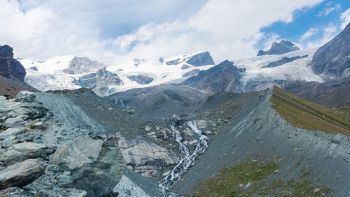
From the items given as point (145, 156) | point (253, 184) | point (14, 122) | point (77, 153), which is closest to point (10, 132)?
point (14, 122)

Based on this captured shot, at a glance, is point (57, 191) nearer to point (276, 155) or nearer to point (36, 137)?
point (36, 137)

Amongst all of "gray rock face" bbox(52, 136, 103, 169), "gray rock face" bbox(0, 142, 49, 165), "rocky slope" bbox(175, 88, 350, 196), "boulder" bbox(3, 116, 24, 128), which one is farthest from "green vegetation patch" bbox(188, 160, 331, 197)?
"gray rock face" bbox(0, 142, 49, 165)

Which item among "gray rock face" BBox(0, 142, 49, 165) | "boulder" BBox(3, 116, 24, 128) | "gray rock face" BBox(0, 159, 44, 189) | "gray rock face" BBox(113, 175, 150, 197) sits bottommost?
"gray rock face" BBox(113, 175, 150, 197)

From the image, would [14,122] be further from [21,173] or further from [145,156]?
[145,156]

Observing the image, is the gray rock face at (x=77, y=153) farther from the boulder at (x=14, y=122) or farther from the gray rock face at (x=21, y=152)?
the boulder at (x=14, y=122)

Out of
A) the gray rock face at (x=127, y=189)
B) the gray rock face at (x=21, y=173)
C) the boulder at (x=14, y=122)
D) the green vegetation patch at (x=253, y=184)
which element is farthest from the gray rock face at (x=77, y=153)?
the green vegetation patch at (x=253, y=184)

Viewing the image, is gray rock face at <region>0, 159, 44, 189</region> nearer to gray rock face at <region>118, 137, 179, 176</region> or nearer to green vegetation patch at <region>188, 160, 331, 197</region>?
green vegetation patch at <region>188, 160, 331, 197</region>
